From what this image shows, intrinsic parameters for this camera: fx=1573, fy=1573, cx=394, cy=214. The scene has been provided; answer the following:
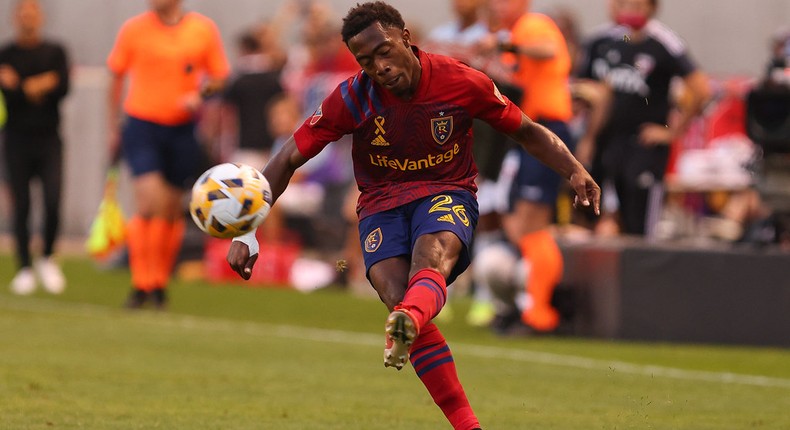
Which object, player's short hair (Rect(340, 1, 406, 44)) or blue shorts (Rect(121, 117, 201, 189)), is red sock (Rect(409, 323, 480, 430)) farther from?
blue shorts (Rect(121, 117, 201, 189))

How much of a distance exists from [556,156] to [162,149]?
716 cm

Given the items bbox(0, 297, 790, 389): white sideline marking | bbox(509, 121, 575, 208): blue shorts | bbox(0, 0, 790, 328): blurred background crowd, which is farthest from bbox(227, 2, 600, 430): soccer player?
bbox(509, 121, 575, 208): blue shorts

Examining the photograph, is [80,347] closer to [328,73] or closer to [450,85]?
[450,85]

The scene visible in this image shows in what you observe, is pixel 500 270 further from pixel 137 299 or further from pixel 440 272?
pixel 440 272

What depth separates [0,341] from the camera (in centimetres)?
1054

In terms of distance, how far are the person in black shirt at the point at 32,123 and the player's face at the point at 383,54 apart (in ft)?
28.7

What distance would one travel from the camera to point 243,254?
633 cm

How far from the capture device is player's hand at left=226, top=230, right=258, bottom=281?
6.32 meters

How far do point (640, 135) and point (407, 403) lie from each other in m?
5.11

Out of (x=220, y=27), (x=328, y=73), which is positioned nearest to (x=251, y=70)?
(x=328, y=73)

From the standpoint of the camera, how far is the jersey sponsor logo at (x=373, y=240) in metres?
6.48

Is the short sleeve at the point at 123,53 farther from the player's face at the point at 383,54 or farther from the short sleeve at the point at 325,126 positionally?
the player's face at the point at 383,54

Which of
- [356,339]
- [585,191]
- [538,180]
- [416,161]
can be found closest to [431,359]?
[416,161]

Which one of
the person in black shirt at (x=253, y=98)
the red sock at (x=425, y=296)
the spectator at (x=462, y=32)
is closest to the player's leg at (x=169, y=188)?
the spectator at (x=462, y=32)
